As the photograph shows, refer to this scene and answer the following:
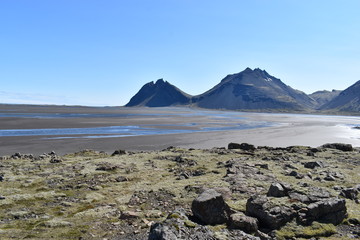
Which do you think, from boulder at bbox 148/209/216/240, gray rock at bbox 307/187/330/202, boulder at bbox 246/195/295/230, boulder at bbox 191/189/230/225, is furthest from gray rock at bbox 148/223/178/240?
gray rock at bbox 307/187/330/202

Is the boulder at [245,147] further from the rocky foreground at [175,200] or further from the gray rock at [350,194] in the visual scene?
the gray rock at [350,194]

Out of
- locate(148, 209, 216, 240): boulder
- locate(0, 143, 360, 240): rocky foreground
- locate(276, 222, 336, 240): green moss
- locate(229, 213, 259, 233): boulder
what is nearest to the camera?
locate(148, 209, 216, 240): boulder

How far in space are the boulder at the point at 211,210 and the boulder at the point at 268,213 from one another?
1518 millimetres

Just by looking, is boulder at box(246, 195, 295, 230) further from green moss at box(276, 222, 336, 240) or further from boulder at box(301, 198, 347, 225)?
boulder at box(301, 198, 347, 225)

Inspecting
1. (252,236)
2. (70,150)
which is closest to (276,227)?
(252,236)

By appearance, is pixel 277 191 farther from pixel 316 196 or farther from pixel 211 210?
pixel 211 210

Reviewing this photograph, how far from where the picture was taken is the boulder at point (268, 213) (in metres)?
13.3

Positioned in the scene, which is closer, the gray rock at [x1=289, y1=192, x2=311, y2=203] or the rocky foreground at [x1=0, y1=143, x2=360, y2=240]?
the rocky foreground at [x1=0, y1=143, x2=360, y2=240]

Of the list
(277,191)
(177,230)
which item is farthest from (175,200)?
(177,230)

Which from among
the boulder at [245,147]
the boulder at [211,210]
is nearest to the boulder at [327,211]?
the boulder at [211,210]

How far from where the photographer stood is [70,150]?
1804 inches

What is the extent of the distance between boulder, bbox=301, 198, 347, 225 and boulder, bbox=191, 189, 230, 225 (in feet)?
14.8

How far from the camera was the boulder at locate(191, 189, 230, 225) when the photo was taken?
43.4 feet

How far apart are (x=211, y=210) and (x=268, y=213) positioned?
115 inches
